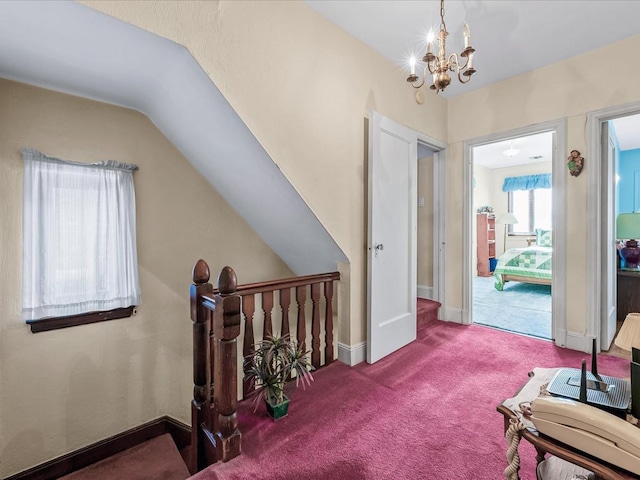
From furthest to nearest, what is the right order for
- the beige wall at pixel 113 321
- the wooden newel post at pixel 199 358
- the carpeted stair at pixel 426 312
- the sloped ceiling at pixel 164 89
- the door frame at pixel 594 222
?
the carpeted stair at pixel 426 312, the door frame at pixel 594 222, the beige wall at pixel 113 321, the wooden newel post at pixel 199 358, the sloped ceiling at pixel 164 89

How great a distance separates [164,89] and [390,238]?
2054 mm

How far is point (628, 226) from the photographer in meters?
3.22

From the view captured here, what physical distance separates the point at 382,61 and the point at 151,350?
3273mm

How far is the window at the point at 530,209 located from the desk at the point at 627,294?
3935 millimetres

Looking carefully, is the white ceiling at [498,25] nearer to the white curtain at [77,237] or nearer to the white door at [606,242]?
the white door at [606,242]

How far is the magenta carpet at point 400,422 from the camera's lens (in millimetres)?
1450

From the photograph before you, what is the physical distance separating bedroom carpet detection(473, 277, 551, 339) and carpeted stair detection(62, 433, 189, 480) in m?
3.35

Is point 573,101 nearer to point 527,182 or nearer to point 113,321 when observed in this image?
point 113,321

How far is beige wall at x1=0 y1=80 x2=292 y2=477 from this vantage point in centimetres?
203

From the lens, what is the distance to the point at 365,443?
5.31ft

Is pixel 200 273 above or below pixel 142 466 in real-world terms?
above

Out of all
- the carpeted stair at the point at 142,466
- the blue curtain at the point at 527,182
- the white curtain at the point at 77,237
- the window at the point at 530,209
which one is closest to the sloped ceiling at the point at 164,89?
the white curtain at the point at 77,237

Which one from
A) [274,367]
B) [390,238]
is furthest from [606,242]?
[274,367]

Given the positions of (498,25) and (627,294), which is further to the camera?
(627,294)
